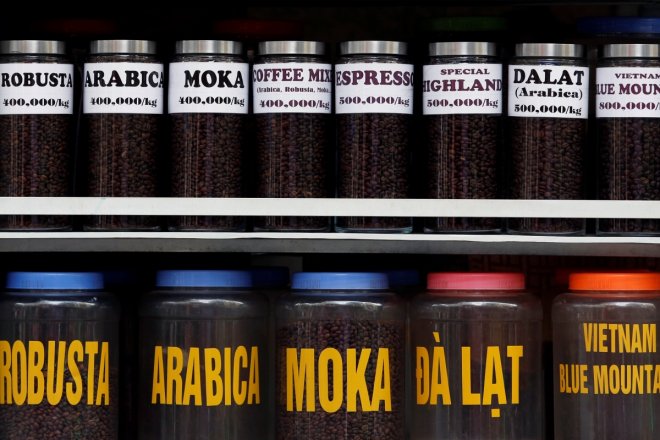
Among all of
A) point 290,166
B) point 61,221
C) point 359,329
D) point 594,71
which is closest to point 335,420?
point 359,329

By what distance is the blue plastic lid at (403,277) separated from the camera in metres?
1.62

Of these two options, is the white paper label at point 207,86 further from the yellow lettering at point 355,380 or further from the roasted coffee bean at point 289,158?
the yellow lettering at point 355,380

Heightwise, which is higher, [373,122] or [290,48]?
[290,48]

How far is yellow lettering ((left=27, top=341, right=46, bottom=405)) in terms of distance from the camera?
4.72 feet

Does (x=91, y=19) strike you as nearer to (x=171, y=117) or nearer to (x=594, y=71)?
(x=171, y=117)

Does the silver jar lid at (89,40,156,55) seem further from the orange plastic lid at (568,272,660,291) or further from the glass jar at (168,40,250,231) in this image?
the orange plastic lid at (568,272,660,291)

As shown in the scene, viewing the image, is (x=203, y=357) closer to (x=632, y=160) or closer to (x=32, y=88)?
(x=32, y=88)

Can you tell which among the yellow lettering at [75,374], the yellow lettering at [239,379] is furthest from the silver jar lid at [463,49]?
the yellow lettering at [75,374]

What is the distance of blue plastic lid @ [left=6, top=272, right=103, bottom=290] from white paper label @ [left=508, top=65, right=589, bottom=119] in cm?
65

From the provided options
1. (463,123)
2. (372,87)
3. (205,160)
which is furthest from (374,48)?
(205,160)

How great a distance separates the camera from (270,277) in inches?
63.9

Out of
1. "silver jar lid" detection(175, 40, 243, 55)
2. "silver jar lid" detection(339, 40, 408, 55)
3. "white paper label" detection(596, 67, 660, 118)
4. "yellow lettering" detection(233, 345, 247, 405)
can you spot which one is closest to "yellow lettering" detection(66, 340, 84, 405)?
"yellow lettering" detection(233, 345, 247, 405)

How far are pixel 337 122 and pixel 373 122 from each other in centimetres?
5

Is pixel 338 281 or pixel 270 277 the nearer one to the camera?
pixel 338 281
